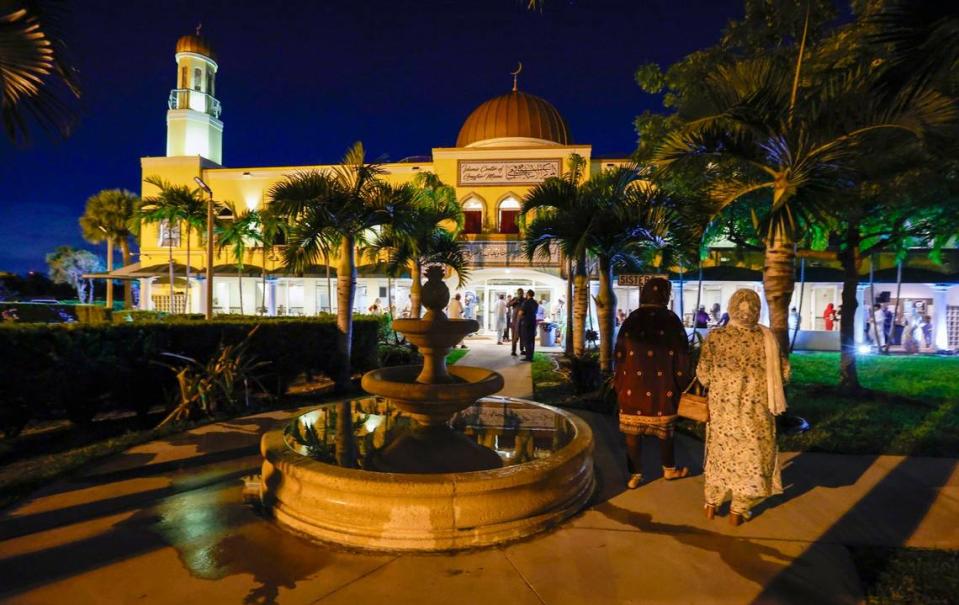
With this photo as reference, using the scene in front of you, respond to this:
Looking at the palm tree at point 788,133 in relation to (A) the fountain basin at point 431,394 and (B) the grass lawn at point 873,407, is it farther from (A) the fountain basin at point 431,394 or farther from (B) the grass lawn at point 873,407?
(A) the fountain basin at point 431,394

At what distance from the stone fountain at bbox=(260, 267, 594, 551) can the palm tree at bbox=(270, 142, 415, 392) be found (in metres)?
3.34

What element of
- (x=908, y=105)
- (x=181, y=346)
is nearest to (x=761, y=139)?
(x=908, y=105)

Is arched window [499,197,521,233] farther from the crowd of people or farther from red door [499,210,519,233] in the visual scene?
the crowd of people

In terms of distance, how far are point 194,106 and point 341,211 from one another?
28.2 m

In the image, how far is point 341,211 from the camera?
29.0ft

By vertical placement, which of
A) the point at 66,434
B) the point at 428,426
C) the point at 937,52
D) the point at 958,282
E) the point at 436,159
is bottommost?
the point at 66,434

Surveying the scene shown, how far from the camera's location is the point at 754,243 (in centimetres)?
1123

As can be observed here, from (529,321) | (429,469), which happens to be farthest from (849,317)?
(429,469)

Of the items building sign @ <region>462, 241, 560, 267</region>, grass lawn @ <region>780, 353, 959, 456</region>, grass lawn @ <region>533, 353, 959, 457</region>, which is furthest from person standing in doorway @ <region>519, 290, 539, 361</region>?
building sign @ <region>462, 241, 560, 267</region>

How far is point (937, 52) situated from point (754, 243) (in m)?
8.19

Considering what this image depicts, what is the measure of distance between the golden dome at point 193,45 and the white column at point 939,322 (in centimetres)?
3908

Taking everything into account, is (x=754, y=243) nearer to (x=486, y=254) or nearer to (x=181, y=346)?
(x=181, y=346)

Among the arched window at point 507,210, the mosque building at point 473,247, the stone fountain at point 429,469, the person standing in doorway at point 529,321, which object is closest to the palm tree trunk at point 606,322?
the stone fountain at point 429,469

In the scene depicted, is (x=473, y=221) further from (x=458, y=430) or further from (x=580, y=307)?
(x=458, y=430)
